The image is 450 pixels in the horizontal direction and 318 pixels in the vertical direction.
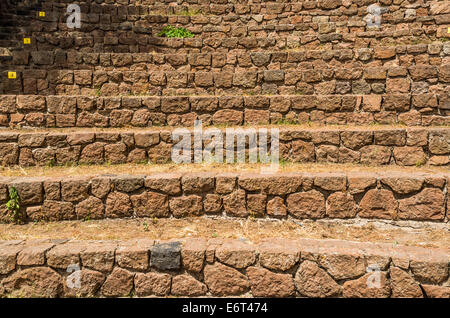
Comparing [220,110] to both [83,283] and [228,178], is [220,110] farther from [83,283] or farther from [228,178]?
[83,283]

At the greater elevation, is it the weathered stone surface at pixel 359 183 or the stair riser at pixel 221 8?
the stair riser at pixel 221 8

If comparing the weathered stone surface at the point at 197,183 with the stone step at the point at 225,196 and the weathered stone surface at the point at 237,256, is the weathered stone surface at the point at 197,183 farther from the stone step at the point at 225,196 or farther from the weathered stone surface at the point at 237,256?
the weathered stone surface at the point at 237,256

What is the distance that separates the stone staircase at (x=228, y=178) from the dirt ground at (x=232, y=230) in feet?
0.07

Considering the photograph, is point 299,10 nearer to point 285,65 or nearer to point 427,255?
point 285,65

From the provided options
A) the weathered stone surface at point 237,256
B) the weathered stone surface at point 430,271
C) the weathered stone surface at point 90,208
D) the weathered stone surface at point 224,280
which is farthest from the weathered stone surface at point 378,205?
the weathered stone surface at point 90,208

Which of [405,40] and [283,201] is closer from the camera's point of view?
[283,201]

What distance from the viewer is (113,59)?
6.27 metres

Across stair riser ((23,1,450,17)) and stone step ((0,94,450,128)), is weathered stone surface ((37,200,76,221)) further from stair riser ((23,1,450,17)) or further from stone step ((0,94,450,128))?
stair riser ((23,1,450,17))

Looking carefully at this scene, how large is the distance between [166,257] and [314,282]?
1.44 metres

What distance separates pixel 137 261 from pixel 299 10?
26.7 ft

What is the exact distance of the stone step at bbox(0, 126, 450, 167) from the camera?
4.15 meters

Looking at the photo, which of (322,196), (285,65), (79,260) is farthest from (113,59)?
(322,196)

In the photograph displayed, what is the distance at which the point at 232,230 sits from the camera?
3572mm

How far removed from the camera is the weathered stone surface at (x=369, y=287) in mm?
2908
